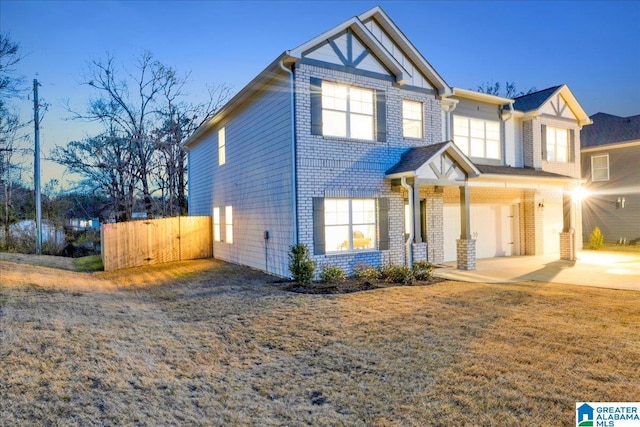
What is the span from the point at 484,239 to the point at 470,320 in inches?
388

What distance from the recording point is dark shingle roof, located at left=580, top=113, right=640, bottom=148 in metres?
20.5

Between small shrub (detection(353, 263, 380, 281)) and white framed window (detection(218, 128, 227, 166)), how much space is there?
7471 mm

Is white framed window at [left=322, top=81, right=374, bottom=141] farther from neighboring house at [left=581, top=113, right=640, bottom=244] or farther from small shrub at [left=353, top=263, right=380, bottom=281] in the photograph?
neighboring house at [left=581, top=113, right=640, bottom=244]

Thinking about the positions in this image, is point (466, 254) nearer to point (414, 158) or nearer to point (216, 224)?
point (414, 158)

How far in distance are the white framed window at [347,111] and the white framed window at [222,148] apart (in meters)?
6.00

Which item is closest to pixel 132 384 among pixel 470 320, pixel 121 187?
pixel 470 320

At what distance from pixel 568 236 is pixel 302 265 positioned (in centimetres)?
1062

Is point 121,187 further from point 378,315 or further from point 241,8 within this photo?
point 378,315

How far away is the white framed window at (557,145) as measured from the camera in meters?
16.6

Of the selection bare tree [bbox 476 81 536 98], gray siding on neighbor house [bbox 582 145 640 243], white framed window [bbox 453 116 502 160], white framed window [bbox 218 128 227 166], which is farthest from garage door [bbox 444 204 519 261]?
bare tree [bbox 476 81 536 98]

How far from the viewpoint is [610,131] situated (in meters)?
21.8

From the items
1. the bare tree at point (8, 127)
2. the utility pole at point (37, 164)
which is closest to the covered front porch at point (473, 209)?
the utility pole at point (37, 164)

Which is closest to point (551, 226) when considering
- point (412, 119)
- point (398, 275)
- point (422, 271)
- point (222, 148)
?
point (412, 119)

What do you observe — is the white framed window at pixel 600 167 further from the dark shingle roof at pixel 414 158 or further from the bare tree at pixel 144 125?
the bare tree at pixel 144 125
